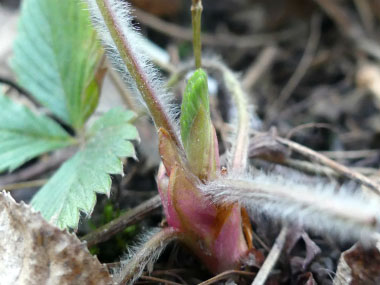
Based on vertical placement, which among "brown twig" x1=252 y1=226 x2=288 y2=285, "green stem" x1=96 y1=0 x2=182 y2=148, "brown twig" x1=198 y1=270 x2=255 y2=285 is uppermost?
"green stem" x1=96 y1=0 x2=182 y2=148

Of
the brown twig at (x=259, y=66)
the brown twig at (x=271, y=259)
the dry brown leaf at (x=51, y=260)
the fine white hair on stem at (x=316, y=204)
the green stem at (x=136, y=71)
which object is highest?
the green stem at (x=136, y=71)

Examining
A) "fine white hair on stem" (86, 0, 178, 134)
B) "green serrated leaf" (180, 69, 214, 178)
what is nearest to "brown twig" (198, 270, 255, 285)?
"green serrated leaf" (180, 69, 214, 178)

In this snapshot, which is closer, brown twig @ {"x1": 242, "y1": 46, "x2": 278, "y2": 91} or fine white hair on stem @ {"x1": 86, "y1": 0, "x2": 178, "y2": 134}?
fine white hair on stem @ {"x1": 86, "y1": 0, "x2": 178, "y2": 134}

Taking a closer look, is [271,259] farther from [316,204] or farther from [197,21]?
[197,21]

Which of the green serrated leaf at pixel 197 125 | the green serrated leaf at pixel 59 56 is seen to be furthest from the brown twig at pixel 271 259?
the green serrated leaf at pixel 59 56

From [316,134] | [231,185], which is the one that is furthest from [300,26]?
[231,185]

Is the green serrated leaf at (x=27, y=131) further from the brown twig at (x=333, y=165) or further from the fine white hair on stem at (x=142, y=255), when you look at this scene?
the brown twig at (x=333, y=165)

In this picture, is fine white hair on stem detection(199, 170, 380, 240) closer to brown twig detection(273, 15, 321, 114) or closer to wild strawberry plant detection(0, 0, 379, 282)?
wild strawberry plant detection(0, 0, 379, 282)
